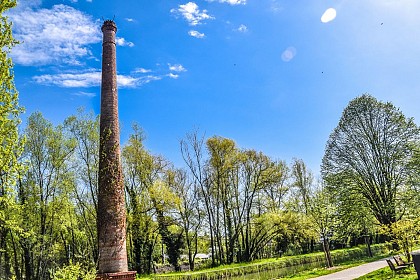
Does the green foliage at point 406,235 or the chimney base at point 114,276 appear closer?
the chimney base at point 114,276

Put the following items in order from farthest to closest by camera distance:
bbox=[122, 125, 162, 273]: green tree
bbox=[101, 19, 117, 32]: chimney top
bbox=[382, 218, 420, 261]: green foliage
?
bbox=[122, 125, 162, 273]: green tree, bbox=[101, 19, 117, 32]: chimney top, bbox=[382, 218, 420, 261]: green foliage

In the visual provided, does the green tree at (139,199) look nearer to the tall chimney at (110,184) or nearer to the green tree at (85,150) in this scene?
the green tree at (85,150)

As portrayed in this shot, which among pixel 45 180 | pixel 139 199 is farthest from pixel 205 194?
pixel 45 180

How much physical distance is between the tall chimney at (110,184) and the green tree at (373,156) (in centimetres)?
2034

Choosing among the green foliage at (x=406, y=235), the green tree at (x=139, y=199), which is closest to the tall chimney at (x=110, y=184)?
the green foliage at (x=406, y=235)

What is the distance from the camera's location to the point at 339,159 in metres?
27.6

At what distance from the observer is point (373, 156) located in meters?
26.4

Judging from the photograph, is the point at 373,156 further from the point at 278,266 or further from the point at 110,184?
the point at 110,184

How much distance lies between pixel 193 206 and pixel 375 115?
1832cm

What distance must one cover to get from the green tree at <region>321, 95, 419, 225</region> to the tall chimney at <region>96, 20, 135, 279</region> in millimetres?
20338

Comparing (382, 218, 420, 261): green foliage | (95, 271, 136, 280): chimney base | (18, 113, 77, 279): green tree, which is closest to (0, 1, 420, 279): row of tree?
(18, 113, 77, 279): green tree

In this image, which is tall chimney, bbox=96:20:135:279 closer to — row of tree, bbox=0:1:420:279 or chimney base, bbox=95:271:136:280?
chimney base, bbox=95:271:136:280

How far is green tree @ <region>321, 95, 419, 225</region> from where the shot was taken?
25188 mm

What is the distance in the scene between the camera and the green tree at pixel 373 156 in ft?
82.6
